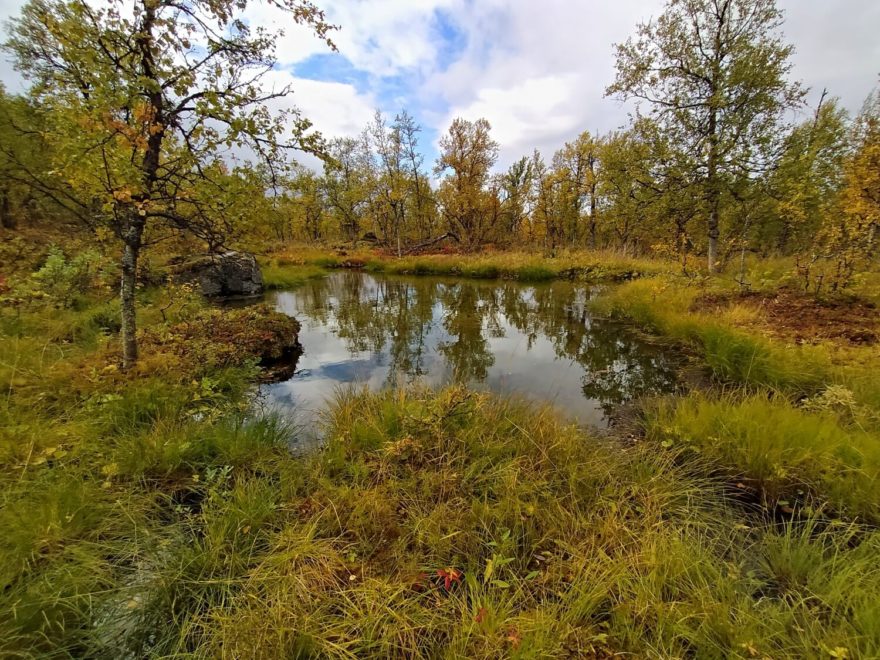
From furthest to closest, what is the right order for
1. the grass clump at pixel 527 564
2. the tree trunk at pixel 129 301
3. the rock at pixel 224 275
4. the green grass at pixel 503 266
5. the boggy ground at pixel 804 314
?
the green grass at pixel 503 266 < the rock at pixel 224 275 < the boggy ground at pixel 804 314 < the tree trunk at pixel 129 301 < the grass clump at pixel 527 564

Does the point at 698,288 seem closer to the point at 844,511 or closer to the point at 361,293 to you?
the point at 844,511

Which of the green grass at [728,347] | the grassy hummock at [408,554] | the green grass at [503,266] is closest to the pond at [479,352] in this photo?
the green grass at [728,347]

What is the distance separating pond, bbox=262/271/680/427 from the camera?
5.07 meters

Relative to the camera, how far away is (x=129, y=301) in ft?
12.4

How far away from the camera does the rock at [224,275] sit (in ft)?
37.2

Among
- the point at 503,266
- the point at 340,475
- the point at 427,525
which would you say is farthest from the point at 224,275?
the point at 427,525

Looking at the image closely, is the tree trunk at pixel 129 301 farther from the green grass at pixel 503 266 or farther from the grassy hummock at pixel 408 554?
the green grass at pixel 503 266

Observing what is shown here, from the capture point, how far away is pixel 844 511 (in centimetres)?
237

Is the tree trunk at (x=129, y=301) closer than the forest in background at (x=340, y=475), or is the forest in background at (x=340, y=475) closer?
the forest in background at (x=340, y=475)

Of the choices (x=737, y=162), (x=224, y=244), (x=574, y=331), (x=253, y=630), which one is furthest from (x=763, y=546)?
(x=737, y=162)

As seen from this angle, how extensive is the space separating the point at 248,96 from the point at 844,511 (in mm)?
6049

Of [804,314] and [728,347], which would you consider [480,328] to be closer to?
[728,347]

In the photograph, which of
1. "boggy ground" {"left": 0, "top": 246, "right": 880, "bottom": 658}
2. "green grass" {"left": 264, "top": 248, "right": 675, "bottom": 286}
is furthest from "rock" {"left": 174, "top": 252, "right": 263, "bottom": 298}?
"boggy ground" {"left": 0, "top": 246, "right": 880, "bottom": 658}

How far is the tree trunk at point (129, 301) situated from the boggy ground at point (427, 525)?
0.91 ft
